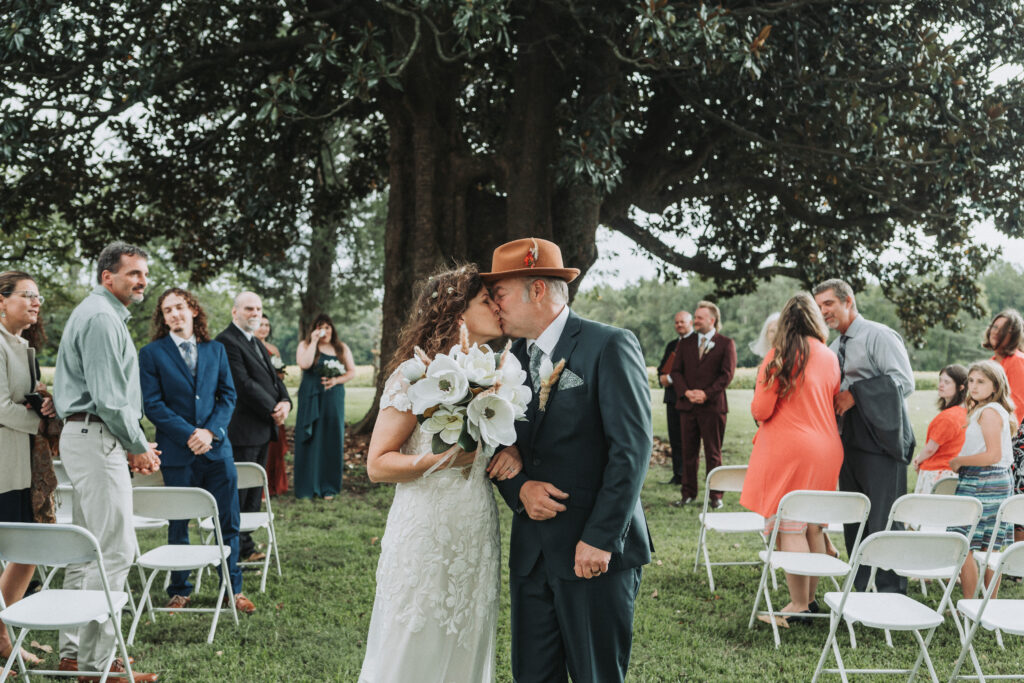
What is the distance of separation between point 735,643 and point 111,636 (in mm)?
3776

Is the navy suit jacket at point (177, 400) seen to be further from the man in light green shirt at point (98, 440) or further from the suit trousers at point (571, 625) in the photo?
the suit trousers at point (571, 625)

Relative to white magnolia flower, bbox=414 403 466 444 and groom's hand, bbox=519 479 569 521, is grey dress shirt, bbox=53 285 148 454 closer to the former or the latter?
white magnolia flower, bbox=414 403 466 444

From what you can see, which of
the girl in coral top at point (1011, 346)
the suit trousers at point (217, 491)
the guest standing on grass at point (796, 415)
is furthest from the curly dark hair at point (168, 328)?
the girl in coral top at point (1011, 346)

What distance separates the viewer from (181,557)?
505cm

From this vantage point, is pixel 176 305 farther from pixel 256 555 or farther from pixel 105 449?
pixel 256 555

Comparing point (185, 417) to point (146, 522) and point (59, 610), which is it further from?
point (59, 610)

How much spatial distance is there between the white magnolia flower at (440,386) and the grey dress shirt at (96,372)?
94.3 inches

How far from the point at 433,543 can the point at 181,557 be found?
8.50ft

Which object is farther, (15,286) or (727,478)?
(727,478)

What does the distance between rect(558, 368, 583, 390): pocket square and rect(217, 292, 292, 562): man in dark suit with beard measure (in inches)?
187

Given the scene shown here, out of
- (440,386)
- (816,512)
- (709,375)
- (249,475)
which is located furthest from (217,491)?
(709,375)

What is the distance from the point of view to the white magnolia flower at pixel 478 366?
2705mm

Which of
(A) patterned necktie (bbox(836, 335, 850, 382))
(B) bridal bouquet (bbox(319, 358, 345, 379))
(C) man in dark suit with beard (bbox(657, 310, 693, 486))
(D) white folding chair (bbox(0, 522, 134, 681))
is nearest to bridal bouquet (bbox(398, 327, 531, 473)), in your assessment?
(D) white folding chair (bbox(0, 522, 134, 681))

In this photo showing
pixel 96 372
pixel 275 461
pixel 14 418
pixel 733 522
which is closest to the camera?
pixel 96 372
